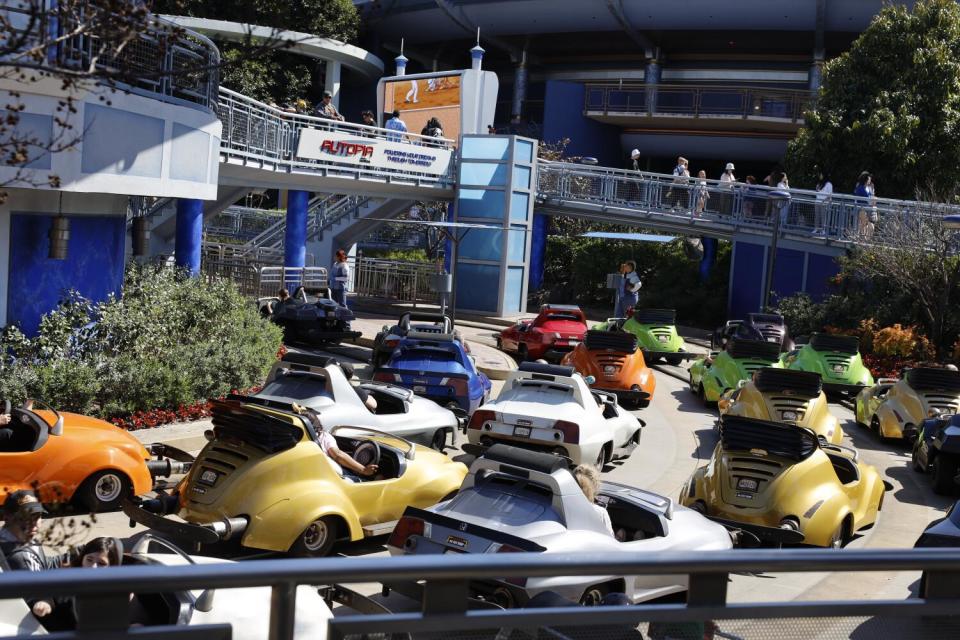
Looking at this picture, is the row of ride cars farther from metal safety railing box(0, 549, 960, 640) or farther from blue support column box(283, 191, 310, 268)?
blue support column box(283, 191, 310, 268)

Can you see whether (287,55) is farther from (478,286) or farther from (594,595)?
(594,595)

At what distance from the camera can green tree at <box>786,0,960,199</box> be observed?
32.4 m

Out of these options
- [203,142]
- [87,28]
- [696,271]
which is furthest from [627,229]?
[87,28]

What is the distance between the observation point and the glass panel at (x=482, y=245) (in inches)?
1206

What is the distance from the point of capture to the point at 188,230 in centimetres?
2109

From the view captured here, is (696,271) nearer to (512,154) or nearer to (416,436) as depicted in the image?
(512,154)

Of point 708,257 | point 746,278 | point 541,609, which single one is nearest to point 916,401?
point 541,609

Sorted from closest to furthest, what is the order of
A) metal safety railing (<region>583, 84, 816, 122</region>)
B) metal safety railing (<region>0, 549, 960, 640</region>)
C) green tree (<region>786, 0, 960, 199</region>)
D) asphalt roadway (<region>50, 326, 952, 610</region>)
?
metal safety railing (<region>0, 549, 960, 640</region>) < asphalt roadway (<region>50, 326, 952, 610</region>) < green tree (<region>786, 0, 960, 199</region>) < metal safety railing (<region>583, 84, 816, 122</region>)

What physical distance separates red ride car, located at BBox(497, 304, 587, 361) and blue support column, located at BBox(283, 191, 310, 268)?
26.1ft

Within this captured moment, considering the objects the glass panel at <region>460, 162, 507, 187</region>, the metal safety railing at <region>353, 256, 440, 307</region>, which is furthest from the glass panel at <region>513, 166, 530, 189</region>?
the metal safety railing at <region>353, 256, 440, 307</region>

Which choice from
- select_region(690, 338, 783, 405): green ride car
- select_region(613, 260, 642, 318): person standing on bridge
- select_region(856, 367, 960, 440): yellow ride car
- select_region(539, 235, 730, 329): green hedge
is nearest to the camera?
select_region(856, 367, 960, 440): yellow ride car

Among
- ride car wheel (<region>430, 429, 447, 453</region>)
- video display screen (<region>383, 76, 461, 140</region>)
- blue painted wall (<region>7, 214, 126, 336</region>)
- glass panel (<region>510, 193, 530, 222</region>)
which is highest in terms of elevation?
video display screen (<region>383, 76, 461, 140</region>)

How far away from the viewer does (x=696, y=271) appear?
3441cm

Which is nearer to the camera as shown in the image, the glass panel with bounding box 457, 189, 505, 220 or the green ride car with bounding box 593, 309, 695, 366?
the green ride car with bounding box 593, 309, 695, 366
